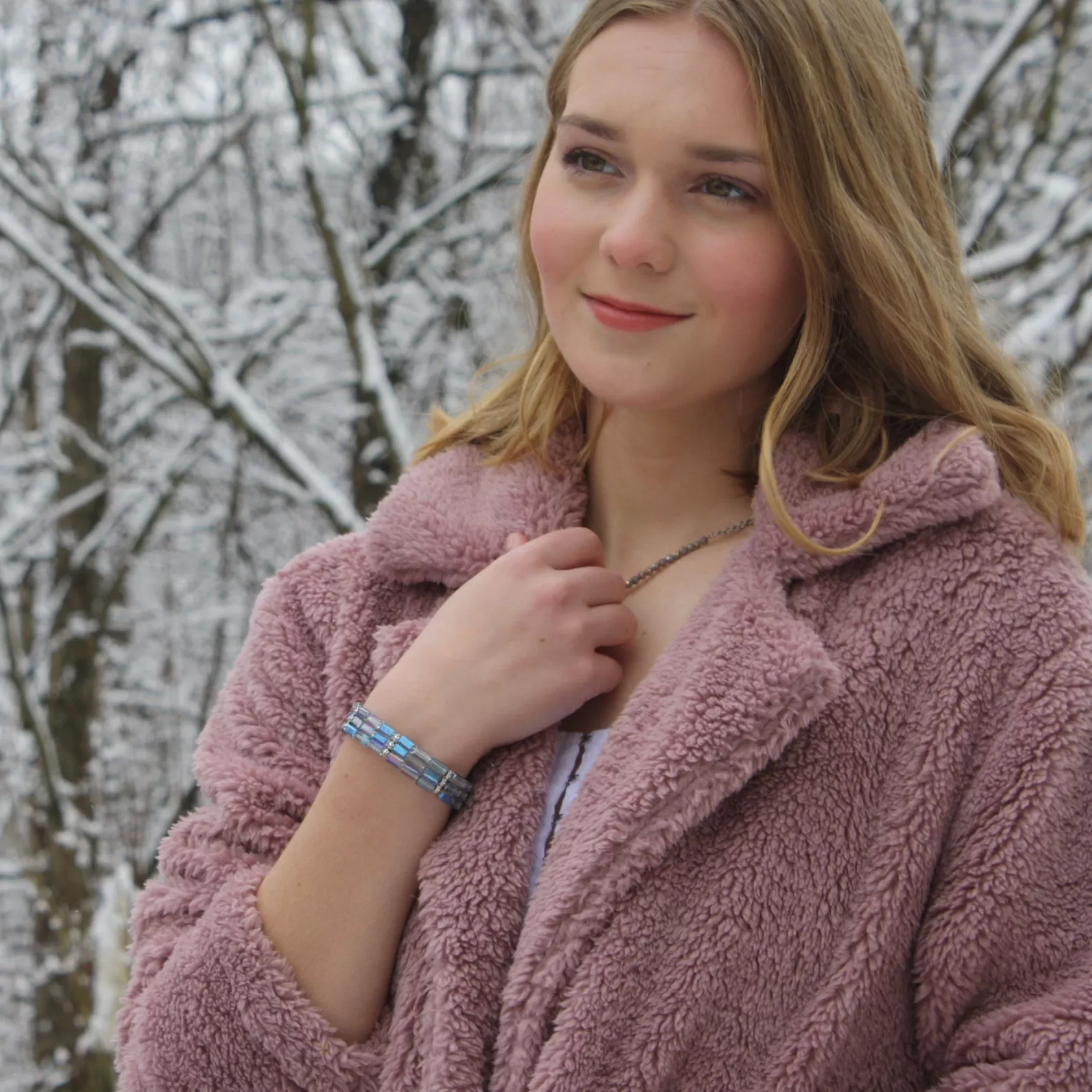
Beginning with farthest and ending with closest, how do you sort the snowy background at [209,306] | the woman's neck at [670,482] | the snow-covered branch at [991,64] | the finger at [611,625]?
the snowy background at [209,306] → the snow-covered branch at [991,64] → the woman's neck at [670,482] → the finger at [611,625]

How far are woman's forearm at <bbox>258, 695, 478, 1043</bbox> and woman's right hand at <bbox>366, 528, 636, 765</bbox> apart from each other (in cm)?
2

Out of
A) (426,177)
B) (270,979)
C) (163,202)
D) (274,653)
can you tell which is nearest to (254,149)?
(163,202)

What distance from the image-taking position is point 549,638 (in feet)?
4.50

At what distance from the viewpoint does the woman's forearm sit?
133 centimetres

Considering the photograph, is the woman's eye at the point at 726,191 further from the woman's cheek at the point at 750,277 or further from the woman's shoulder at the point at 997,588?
the woman's shoulder at the point at 997,588

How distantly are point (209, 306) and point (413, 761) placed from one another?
12.1 ft

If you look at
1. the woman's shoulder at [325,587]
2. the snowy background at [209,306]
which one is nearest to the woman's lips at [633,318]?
the woman's shoulder at [325,587]

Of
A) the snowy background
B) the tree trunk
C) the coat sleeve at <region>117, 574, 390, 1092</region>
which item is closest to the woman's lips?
the coat sleeve at <region>117, 574, 390, 1092</region>

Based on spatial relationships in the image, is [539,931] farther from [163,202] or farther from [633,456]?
[163,202]

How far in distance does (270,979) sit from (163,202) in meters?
3.93

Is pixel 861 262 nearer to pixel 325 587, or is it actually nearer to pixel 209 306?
pixel 325 587

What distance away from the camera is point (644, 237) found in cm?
129

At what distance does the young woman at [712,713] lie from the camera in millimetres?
1206

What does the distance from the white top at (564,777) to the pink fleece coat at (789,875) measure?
4 cm
